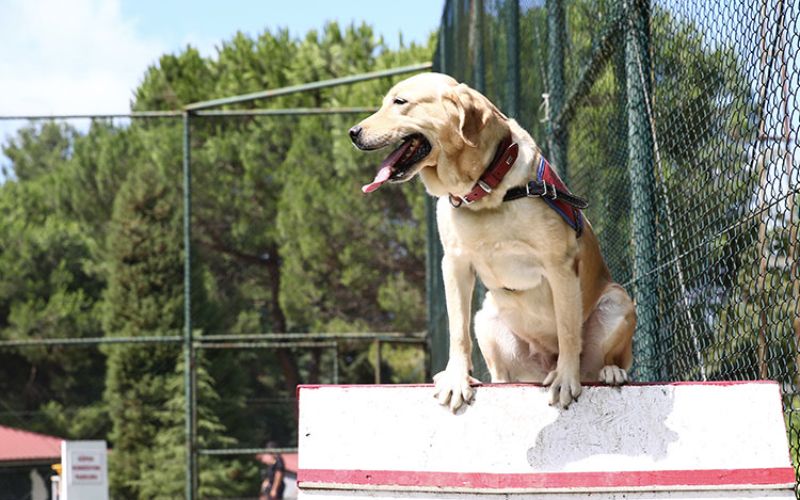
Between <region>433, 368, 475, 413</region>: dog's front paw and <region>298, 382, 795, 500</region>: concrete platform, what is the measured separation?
21mm

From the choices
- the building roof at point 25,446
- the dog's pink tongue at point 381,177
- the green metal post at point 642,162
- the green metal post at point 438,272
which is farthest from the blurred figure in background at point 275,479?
the dog's pink tongue at point 381,177

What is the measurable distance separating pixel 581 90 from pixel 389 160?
6.35 feet

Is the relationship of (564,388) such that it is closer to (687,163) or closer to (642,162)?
(687,163)

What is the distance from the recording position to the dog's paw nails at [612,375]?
122 inches

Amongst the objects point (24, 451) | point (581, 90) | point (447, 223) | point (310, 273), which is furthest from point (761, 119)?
point (310, 273)

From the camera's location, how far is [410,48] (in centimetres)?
2675

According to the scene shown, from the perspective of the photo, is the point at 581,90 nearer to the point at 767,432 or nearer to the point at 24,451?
the point at 767,432

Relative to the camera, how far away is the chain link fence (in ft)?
8.80

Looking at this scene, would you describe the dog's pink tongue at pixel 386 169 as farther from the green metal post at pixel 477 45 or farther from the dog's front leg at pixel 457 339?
the green metal post at pixel 477 45

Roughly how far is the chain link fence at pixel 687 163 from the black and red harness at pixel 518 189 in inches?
15.7

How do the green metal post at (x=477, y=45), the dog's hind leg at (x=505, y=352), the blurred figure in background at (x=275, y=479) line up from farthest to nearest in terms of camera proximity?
1. the blurred figure in background at (x=275, y=479)
2. the green metal post at (x=477, y=45)
3. the dog's hind leg at (x=505, y=352)

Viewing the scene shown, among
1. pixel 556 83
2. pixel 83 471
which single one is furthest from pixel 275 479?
pixel 556 83

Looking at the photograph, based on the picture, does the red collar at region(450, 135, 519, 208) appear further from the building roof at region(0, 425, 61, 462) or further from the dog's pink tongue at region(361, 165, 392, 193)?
the building roof at region(0, 425, 61, 462)

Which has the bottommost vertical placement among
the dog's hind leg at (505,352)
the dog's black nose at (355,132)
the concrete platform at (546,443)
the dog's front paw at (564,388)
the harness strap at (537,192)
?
the concrete platform at (546,443)
